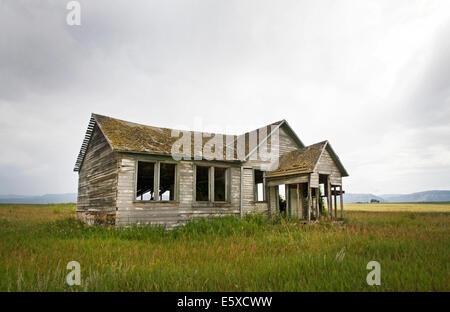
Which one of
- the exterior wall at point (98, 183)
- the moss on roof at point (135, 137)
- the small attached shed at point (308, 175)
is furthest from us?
the small attached shed at point (308, 175)

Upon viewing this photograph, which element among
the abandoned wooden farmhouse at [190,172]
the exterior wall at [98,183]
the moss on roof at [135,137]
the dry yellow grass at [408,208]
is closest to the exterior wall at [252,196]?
the abandoned wooden farmhouse at [190,172]

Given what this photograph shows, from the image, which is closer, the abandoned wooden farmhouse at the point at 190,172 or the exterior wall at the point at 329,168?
the abandoned wooden farmhouse at the point at 190,172

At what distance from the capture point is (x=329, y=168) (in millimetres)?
14961

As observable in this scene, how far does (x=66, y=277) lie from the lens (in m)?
5.09

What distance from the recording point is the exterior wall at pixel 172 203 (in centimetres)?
1199

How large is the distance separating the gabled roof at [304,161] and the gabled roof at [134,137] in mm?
2019

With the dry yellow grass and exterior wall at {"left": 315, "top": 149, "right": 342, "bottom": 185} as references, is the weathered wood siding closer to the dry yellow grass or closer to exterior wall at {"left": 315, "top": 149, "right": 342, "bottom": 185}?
exterior wall at {"left": 315, "top": 149, "right": 342, "bottom": 185}

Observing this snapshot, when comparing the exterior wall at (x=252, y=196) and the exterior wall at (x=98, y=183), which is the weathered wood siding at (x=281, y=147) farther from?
the exterior wall at (x=98, y=183)

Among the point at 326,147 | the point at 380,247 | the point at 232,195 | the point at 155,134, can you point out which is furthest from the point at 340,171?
the point at 155,134

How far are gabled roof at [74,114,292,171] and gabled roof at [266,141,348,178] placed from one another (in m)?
2.02

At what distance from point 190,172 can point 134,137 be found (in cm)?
333

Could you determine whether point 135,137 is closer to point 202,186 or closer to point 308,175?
point 202,186
